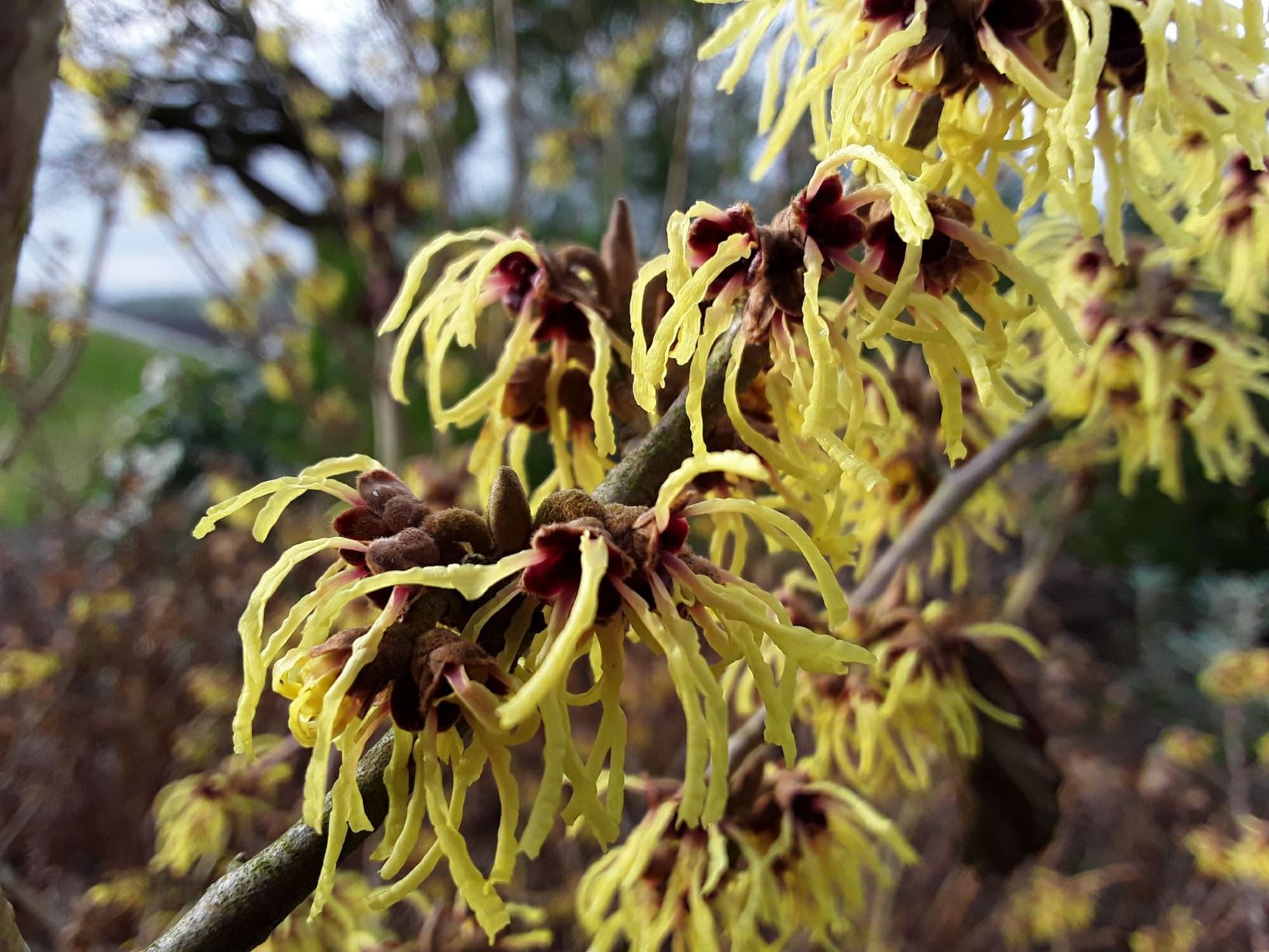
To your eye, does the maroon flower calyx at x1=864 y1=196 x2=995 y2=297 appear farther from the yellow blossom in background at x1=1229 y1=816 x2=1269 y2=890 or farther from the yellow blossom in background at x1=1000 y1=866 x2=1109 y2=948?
the yellow blossom in background at x1=1000 y1=866 x2=1109 y2=948

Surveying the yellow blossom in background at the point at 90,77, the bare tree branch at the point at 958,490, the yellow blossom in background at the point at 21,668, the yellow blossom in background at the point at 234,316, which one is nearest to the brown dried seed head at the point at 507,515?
the bare tree branch at the point at 958,490

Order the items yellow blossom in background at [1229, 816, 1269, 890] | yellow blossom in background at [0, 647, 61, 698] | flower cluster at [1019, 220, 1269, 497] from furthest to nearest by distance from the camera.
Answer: yellow blossom in background at [0, 647, 61, 698], yellow blossom in background at [1229, 816, 1269, 890], flower cluster at [1019, 220, 1269, 497]

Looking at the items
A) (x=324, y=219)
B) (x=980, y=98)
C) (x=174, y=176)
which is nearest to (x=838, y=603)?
(x=980, y=98)

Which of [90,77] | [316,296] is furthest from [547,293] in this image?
[316,296]

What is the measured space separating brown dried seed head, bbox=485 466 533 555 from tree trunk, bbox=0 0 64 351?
1.24 ft

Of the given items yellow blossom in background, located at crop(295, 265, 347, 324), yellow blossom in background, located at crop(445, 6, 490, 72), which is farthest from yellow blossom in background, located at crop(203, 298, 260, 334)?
yellow blossom in background, located at crop(445, 6, 490, 72)

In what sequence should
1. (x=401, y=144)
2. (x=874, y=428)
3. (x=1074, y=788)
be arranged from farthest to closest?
(x=401, y=144), (x=1074, y=788), (x=874, y=428)

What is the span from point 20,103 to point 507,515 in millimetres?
447

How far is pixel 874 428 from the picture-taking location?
70 cm

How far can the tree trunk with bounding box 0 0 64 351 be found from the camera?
0.58 m

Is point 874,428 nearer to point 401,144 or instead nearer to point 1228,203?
point 1228,203

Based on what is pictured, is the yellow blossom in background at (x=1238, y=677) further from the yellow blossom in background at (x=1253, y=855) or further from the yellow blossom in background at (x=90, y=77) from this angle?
the yellow blossom in background at (x=90, y=77)

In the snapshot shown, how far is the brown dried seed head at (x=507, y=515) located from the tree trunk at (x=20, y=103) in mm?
377

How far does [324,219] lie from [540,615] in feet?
27.1
